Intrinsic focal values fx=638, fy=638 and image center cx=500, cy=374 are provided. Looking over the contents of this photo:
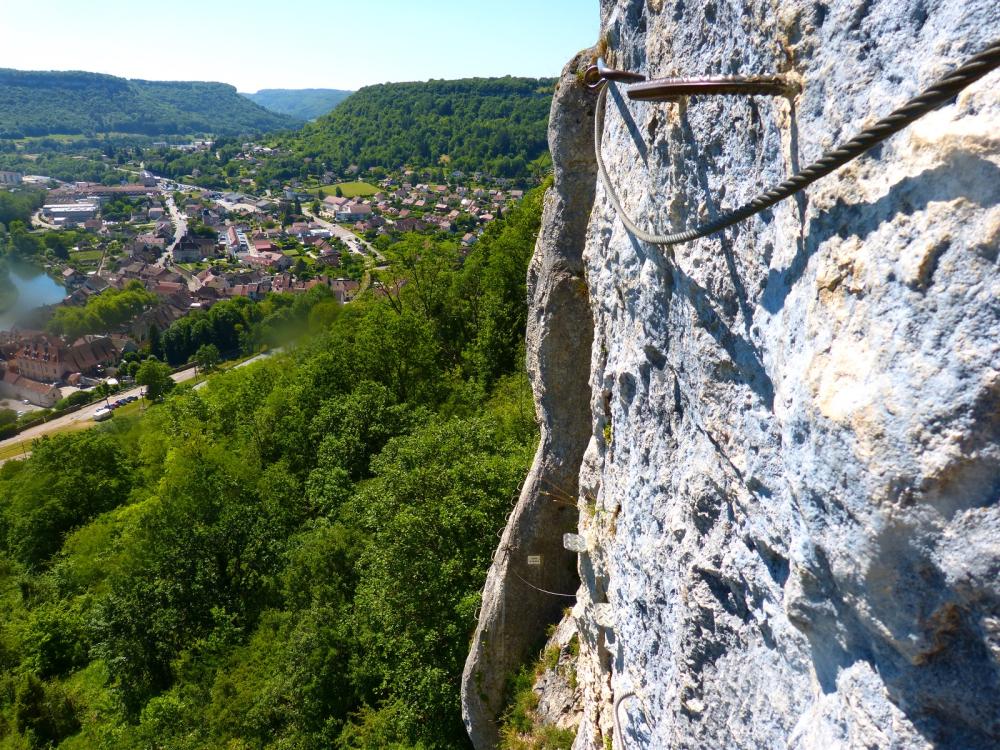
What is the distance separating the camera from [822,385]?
3.03m

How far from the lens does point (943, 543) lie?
258cm

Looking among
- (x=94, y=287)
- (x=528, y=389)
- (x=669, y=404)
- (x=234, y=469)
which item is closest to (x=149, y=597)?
(x=234, y=469)

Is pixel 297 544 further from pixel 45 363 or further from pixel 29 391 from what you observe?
pixel 45 363

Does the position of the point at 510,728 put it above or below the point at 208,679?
above

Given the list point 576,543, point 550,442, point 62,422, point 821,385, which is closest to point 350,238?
point 62,422

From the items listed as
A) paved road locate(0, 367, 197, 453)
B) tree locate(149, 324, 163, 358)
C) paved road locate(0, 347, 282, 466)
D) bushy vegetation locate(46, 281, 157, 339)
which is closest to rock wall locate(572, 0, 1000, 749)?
paved road locate(0, 347, 282, 466)

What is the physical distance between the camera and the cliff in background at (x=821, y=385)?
247 centimetres

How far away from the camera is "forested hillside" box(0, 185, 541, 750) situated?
13.9 meters

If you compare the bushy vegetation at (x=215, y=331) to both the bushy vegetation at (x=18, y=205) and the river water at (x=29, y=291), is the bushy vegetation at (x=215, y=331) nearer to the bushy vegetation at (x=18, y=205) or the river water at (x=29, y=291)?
the river water at (x=29, y=291)

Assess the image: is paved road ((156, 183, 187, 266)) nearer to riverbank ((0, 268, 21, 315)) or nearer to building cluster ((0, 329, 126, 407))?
riverbank ((0, 268, 21, 315))

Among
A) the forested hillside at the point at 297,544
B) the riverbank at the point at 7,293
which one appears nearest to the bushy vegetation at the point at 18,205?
the riverbank at the point at 7,293

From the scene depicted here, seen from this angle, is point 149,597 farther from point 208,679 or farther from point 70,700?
point 70,700

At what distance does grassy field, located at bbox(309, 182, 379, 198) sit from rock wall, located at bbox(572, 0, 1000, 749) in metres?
172

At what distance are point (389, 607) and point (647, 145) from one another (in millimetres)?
11227
